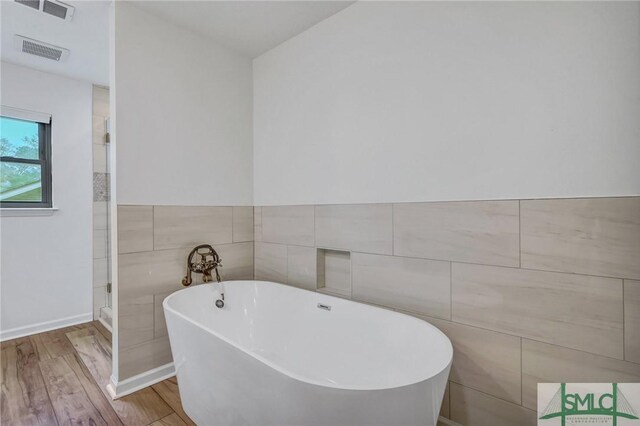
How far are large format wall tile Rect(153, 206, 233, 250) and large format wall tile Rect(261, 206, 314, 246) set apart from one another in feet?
1.00

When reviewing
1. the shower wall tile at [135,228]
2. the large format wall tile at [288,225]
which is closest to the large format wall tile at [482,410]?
the large format wall tile at [288,225]

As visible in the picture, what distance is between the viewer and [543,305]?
131 cm

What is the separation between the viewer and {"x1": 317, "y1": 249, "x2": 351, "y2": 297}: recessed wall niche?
2096 millimetres

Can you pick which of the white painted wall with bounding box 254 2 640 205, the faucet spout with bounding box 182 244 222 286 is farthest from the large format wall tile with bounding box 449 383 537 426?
the faucet spout with bounding box 182 244 222 286

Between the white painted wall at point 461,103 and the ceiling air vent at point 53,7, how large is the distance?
55.6 inches

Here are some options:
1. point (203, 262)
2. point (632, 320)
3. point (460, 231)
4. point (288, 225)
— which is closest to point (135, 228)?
point (203, 262)

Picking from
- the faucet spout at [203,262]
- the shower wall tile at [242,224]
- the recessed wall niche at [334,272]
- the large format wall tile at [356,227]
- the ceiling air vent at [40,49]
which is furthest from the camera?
the shower wall tile at [242,224]

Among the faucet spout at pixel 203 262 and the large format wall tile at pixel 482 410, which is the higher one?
the faucet spout at pixel 203 262

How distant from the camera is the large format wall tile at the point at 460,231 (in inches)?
55.1

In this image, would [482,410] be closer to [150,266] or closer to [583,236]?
[583,236]

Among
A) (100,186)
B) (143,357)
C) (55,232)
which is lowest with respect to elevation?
(143,357)

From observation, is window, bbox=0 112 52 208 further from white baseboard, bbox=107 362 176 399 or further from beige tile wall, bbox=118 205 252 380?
white baseboard, bbox=107 362 176 399

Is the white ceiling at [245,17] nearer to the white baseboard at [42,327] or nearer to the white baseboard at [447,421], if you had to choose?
the white baseboard at [447,421]

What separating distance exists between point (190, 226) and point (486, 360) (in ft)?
6.67
